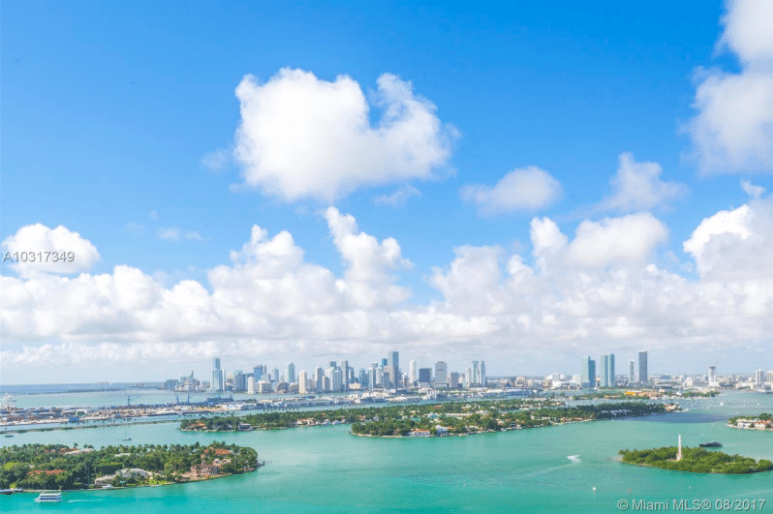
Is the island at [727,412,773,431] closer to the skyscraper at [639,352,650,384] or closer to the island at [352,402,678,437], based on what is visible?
the island at [352,402,678,437]

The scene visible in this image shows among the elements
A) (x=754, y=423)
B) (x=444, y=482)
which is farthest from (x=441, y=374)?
(x=444, y=482)

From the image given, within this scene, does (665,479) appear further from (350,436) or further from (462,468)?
(350,436)

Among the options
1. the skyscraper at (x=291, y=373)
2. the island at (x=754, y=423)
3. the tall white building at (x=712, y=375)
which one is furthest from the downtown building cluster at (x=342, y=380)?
the island at (x=754, y=423)

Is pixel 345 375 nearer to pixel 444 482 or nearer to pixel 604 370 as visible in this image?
pixel 604 370

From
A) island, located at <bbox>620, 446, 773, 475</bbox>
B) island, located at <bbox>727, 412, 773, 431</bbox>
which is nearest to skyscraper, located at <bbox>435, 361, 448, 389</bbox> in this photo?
island, located at <bbox>727, 412, 773, 431</bbox>

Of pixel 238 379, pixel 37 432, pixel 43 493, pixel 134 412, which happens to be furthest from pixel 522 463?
pixel 238 379
